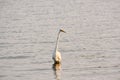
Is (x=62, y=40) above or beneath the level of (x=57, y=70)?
above

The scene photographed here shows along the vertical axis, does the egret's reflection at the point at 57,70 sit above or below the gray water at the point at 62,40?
below

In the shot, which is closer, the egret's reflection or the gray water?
the egret's reflection

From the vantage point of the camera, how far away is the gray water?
29.2 m

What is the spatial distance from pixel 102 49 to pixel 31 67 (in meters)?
6.09

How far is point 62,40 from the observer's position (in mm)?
37812

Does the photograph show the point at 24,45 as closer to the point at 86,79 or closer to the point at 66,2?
the point at 86,79

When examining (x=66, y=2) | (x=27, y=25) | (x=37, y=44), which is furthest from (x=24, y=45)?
(x=66, y=2)

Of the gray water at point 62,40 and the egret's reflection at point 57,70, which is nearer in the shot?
the egret's reflection at point 57,70

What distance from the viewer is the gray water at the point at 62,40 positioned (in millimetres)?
29250

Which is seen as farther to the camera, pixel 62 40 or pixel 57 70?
pixel 62 40

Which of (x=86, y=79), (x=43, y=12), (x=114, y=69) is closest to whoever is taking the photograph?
(x=86, y=79)

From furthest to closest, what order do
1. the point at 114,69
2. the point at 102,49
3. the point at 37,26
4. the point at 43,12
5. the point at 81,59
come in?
1. the point at 43,12
2. the point at 37,26
3. the point at 102,49
4. the point at 81,59
5. the point at 114,69

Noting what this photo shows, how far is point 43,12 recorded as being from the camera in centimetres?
5012

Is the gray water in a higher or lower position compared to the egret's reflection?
higher
